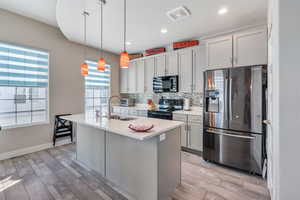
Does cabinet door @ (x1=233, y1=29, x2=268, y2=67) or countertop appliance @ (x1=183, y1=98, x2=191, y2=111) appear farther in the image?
countertop appliance @ (x1=183, y1=98, x2=191, y2=111)

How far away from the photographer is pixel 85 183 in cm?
206

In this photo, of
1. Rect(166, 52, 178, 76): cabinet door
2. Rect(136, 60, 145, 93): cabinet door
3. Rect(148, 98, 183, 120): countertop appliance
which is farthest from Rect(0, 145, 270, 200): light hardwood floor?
Rect(136, 60, 145, 93): cabinet door

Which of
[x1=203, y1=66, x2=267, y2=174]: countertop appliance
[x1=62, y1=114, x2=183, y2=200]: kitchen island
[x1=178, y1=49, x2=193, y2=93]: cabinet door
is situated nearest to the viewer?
[x1=62, y1=114, x2=183, y2=200]: kitchen island

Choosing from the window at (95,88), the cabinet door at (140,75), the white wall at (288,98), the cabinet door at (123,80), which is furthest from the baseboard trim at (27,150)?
the white wall at (288,98)

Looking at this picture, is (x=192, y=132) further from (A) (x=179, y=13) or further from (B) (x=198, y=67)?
(A) (x=179, y=13)

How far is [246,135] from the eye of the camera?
2.33 m

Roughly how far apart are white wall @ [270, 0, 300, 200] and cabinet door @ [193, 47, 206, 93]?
224cm

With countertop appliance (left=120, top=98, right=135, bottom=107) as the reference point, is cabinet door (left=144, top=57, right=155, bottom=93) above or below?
above

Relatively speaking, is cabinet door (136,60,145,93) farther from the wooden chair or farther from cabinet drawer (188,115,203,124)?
the wooden chair

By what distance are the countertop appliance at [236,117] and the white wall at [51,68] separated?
3634 millimetres

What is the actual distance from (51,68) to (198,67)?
3838 mm

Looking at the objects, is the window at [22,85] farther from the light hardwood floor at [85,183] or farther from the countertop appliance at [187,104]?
the countertop appliance at [187,104]

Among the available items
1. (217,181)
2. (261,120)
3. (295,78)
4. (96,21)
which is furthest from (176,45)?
(217,181)

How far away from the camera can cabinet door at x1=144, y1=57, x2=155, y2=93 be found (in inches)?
168
